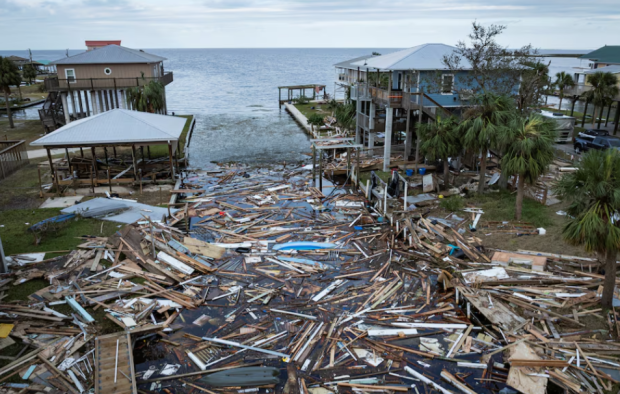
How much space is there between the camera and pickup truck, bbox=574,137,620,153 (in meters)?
30.9

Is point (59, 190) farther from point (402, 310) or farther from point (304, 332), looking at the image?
point (402, 310)

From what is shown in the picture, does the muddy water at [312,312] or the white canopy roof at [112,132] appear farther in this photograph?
the white canopy roof at [112,132]

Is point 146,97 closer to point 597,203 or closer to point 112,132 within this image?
point 112,132

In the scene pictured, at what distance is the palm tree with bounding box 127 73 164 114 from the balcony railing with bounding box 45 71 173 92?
3.26m

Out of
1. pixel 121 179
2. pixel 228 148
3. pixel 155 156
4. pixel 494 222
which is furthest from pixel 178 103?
pixel 494 222

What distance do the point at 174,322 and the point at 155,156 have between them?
79.4 ft

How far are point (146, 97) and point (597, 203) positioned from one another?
115 ft

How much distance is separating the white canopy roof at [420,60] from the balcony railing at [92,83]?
912 inches

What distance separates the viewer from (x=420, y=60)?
30328 mm

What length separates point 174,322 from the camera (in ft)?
48.7

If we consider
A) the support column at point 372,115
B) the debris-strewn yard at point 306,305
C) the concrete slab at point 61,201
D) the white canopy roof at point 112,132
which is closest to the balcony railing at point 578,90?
the support column at point 372,115

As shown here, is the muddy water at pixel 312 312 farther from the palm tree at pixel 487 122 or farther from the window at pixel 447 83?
the window at pixel 447 83

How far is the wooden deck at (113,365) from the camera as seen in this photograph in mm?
11078

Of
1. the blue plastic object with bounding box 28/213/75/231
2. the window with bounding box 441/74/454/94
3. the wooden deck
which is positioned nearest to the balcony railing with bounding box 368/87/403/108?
the window with bounding box 441/74/454/94
